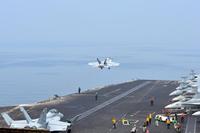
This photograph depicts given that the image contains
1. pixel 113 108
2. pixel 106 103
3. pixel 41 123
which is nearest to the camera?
pixel 41 123

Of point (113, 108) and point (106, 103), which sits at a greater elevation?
point (106, 103)

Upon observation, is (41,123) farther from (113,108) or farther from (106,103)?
(106,103)

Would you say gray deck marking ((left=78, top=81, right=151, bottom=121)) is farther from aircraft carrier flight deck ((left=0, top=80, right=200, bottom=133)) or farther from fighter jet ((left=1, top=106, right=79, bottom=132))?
fighter jet ((left=1, top=106, right=79, bottom=132))

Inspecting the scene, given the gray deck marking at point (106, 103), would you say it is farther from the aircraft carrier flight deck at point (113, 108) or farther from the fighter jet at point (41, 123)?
the fighter jet at point (41, 123)

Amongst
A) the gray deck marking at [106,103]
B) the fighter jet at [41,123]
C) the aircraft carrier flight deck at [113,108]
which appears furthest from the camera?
the gray deck marking at [106,103]

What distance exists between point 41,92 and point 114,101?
47.2m

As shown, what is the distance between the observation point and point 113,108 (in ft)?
191

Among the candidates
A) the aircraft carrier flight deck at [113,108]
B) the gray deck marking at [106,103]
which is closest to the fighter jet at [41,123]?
the aircraft carrier flight deck at [113,108]

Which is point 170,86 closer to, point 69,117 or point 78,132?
point 69,117

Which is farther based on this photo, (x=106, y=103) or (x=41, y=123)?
(x=106, y=103)

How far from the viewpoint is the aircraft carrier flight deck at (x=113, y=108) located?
45062mm

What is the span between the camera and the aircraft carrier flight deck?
45062 millimetres

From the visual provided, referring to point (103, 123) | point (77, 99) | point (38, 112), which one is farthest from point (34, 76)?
point (103, 123)

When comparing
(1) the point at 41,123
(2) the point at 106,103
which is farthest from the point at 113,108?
(1) the point at 41,123
